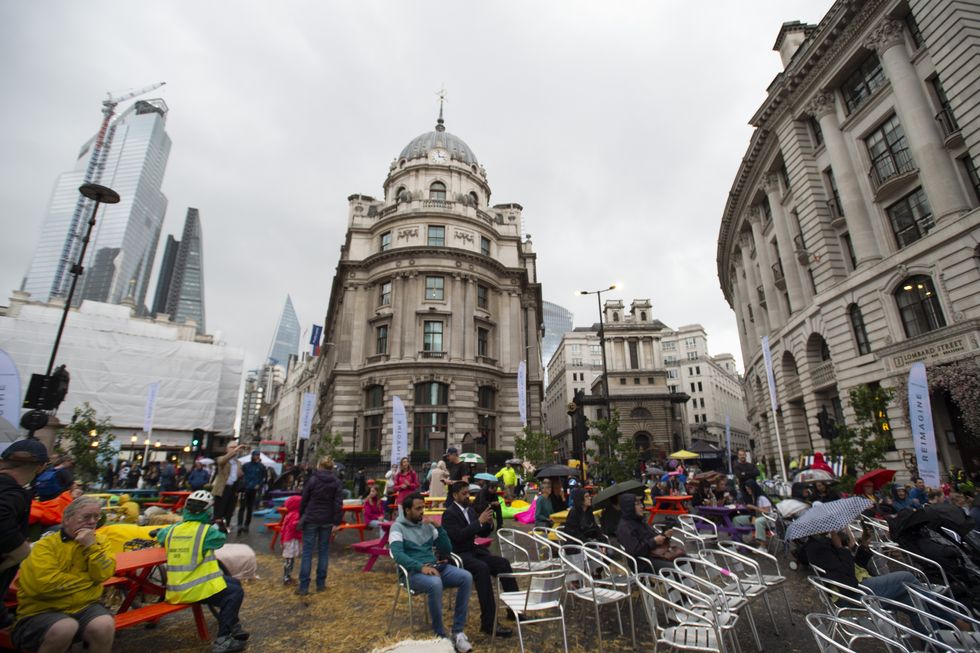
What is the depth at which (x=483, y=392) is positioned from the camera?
3403 centimetres

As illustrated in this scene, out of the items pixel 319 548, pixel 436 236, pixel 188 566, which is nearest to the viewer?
pixel 188 566

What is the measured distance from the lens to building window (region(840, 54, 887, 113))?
19.8 meters

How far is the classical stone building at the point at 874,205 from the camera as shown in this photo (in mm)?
15773

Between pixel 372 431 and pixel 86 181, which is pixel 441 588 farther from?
pixel 86 181

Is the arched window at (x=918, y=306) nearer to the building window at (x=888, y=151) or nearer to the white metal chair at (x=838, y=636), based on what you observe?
the building window at (x=888, y=151)

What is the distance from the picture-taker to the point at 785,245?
26484mm

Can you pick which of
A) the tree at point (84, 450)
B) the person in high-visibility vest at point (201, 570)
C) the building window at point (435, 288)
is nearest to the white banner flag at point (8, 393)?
the person in high-visibility vest at point (201, 570)

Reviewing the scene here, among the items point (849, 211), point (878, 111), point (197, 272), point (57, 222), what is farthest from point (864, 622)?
point (197, 272)

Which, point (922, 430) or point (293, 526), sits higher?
point (922, 430)

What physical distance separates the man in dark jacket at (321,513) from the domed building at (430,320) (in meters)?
22.1

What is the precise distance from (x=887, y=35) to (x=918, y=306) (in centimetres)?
1139

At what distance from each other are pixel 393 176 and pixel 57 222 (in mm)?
106364

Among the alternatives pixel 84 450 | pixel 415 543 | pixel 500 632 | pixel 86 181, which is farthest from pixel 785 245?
pixel 86 181

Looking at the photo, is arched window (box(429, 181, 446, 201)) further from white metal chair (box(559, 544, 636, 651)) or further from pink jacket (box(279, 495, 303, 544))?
white metal chair (box(559, 544, 636, 651))
